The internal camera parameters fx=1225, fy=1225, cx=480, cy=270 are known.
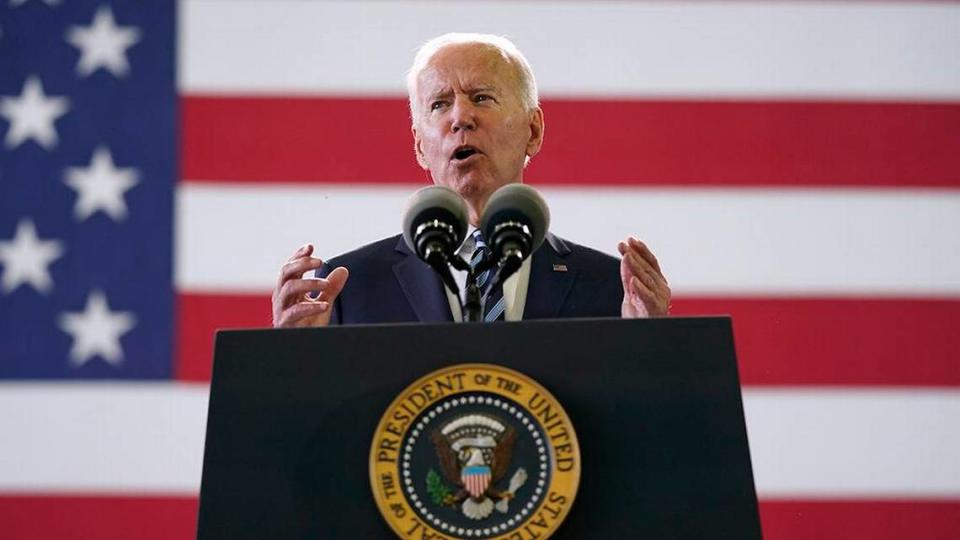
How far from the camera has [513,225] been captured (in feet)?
3.93

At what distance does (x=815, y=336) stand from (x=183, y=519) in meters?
1.63

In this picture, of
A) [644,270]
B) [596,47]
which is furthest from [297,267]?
[596,47]

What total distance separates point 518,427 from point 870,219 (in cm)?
230

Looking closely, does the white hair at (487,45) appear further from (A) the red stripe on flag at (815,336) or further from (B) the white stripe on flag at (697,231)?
(A) the red stripe on flag at (815,336)

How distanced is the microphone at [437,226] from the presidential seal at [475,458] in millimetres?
155

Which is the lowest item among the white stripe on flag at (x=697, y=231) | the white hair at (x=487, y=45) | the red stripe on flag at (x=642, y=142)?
the white hair at (x=487, y=45)

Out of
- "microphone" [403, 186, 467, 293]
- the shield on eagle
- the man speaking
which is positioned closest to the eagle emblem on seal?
the shield on eagle

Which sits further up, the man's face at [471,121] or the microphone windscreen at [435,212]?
the man's face at [471,121]

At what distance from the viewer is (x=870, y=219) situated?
3.12m

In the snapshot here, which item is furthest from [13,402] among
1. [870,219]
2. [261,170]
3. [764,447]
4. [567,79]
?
[870,219]

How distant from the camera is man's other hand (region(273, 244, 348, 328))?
4.55 feet

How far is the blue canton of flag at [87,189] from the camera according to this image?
3.06 metres

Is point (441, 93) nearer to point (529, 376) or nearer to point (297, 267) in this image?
point (297, 267)

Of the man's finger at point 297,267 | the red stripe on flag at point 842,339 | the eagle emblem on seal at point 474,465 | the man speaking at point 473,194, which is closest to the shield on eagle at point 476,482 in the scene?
the eagle emblem on seal at point 474,465
